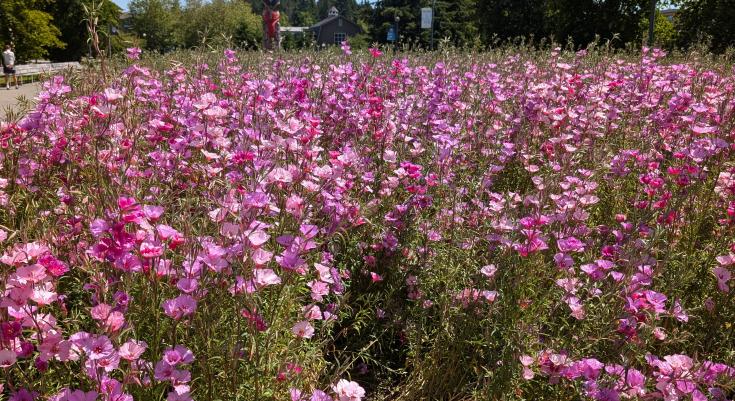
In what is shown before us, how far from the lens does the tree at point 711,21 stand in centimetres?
1554

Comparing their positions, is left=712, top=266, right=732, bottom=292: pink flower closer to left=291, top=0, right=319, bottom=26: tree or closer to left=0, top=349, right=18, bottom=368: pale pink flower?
left=0, top=349, right=18, bottom=368: pale pink flower

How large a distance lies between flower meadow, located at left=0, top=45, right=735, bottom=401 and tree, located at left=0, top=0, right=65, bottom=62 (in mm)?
29015

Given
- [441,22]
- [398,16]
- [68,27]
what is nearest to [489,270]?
[441,22]

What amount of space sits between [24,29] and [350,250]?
104 ft

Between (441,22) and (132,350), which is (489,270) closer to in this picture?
(132,350)

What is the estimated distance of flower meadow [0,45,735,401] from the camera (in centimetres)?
167

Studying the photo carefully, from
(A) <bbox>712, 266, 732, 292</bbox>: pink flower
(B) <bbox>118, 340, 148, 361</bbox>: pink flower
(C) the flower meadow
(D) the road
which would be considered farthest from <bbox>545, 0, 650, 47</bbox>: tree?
(B) <bbox>118, 340, 148, 361</bbox>: pink flower

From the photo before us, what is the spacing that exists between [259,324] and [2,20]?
32406 millimetres

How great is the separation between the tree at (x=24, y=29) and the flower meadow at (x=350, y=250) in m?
29.0

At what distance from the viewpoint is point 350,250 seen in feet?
9.90

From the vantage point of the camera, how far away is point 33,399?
1.58m

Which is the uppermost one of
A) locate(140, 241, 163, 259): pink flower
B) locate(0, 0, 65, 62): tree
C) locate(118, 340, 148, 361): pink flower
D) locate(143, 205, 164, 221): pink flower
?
locate(0, 0, 65, 62): tree

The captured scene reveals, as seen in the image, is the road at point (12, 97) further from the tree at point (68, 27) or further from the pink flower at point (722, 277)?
the tree at point (68, 27)

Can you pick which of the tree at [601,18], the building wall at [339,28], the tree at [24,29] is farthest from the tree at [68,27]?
the building wall at [339,28]
